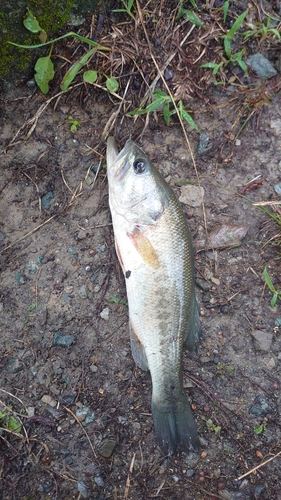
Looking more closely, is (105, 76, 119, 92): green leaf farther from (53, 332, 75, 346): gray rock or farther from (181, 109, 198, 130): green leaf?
(53, 332, 75, 346): gray rock

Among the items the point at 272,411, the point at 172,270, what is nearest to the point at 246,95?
the point at 172,270

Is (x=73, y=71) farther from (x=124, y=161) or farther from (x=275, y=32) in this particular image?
(x=275, y=32)

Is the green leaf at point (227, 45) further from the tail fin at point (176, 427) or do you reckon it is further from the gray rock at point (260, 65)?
the tail fin at point (176, 427)

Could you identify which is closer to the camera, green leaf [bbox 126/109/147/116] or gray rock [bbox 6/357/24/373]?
gray rock [bbox 6/357/24/373]

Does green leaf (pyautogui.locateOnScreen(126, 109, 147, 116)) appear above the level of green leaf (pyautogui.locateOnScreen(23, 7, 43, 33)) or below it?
below

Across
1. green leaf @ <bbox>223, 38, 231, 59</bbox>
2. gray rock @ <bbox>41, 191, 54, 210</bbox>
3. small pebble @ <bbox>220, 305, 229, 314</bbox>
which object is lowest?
small pebble @ <bbox>220, 305, 229, 314</bbox>

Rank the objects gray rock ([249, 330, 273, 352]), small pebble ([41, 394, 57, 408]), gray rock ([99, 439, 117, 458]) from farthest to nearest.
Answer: gray rock ([249, 330, 273, 352]), small pebble ([41, 394, 57, 408]), gray rock ([99, 439, 117, 458])

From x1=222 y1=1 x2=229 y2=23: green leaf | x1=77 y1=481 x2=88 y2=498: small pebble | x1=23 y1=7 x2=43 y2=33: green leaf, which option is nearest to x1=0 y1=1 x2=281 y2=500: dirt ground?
x1=77 y1=481 x2=88 y2=498: small pebble

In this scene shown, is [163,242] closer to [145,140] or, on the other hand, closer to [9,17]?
[145,140]
